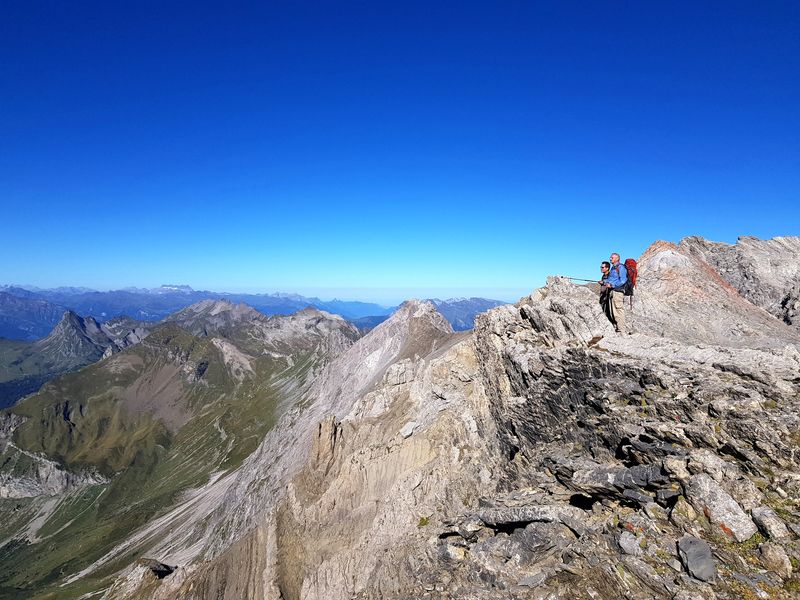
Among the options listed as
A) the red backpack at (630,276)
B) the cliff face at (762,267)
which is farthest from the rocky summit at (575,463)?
the red backpack at (630,276)

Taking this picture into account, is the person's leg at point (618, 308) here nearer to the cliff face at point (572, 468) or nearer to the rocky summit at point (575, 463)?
the cliff face at point (572, 468)

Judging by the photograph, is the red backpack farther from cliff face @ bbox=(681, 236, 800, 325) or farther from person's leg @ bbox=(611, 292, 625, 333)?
cliff face @ bbox=(681, 236, 800, 325)

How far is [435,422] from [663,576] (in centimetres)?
2575

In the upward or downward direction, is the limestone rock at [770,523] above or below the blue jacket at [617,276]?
below

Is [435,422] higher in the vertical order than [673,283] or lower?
lower

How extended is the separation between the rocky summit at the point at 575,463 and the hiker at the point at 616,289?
110cm

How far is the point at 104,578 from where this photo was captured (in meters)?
132

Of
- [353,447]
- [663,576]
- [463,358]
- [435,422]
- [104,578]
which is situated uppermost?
[463,358]

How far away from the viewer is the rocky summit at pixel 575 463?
1502cm

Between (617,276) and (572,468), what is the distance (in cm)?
1351

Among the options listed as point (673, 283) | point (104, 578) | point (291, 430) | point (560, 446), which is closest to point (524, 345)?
point (560, 446)

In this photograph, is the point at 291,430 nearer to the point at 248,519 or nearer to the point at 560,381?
the point at 248,519

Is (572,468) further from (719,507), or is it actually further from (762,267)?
(762,267)

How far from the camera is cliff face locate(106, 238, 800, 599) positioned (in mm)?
14969
